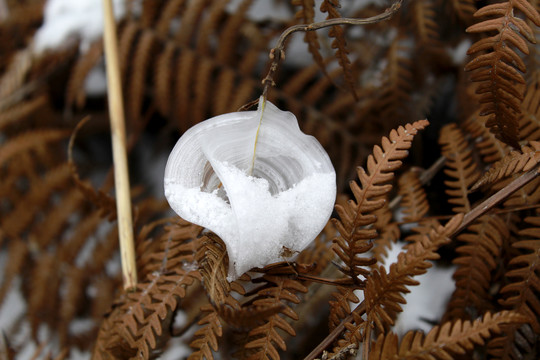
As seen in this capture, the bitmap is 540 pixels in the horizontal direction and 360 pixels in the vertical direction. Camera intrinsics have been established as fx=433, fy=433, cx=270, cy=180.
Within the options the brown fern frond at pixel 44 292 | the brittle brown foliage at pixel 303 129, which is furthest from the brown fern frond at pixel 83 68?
the brown fern frond at pixel 44 292

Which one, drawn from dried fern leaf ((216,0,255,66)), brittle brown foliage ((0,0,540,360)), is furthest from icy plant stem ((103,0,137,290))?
dried fern leaf ((216,0,255,66))

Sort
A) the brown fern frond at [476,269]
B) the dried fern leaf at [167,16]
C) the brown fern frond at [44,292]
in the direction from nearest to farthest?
1. the brown fern frond at [476,269]
2. the brown fern frond at [44,292]
3. the dried fern leaf at [167,16]

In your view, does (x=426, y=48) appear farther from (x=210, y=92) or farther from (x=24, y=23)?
(x=24, y=23)

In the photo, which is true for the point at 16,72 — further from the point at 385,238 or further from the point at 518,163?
the point at 518,163

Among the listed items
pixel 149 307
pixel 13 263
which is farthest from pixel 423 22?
pixel 13 263

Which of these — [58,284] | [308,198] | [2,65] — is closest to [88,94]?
[2,65]

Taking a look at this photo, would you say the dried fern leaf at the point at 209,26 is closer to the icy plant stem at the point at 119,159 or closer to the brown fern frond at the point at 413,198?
the icy plant stem at the point at 119,159
